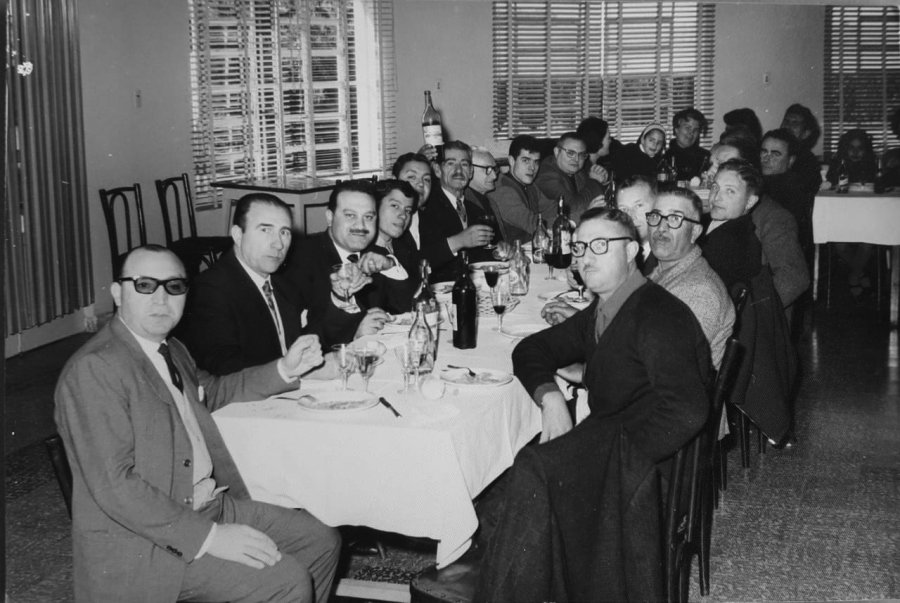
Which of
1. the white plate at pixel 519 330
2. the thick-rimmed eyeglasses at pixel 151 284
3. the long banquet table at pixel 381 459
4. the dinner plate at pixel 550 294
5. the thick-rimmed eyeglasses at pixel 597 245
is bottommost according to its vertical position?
the long banquet table at pixel 381 459

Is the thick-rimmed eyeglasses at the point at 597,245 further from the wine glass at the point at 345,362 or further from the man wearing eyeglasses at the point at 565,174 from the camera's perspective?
the man wearing eyeglasses at the point at 565,174

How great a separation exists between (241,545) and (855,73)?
940cm

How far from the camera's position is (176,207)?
24.6 feet

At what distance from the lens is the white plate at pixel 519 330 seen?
3367 millimetres

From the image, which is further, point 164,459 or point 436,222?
point 436,222

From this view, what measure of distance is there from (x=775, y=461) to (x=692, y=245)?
1485mm

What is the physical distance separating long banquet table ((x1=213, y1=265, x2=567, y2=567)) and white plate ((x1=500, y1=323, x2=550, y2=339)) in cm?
83

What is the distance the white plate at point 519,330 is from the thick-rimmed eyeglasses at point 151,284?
1.43 metres

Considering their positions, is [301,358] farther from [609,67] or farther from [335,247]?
[609,67]

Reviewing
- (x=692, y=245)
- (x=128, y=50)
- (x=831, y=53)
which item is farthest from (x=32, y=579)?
(x=831, y=53)

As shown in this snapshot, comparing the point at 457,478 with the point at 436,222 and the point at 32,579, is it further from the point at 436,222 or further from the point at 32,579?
the point at 436,222

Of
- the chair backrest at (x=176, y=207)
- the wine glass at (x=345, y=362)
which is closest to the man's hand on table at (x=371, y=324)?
the wine glass at (x=345, y=362)

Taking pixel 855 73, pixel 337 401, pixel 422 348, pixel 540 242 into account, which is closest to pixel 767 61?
pixel 855 73

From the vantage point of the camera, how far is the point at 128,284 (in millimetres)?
2188
